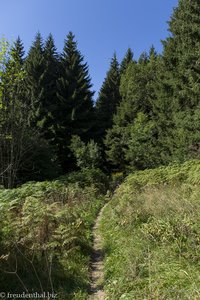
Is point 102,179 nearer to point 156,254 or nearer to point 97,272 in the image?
point 97,272

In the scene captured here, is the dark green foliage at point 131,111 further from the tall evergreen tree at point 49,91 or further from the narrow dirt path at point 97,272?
the narrow dirt path at point 97,272

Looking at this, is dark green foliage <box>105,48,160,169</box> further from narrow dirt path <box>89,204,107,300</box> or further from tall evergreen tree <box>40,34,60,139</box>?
narrow dirt path <box>89,204,107,300</box>

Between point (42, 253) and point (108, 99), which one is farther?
point (108, 99)

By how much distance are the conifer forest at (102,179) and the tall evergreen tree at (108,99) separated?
0.14 metres

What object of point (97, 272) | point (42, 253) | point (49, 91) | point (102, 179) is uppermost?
point (49, 91)

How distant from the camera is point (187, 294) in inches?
140

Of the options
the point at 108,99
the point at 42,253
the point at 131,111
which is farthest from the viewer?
the point at 108,99

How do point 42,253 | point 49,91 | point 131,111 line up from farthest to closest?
point 49,91
point 131,111
point 42,253

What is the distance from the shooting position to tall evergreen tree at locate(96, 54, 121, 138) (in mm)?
35125

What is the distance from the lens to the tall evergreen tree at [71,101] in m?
31.3

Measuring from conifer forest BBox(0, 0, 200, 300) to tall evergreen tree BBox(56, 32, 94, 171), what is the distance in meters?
0.12

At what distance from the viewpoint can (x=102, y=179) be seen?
20406 millimetres

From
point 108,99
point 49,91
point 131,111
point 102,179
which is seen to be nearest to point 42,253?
point 102,179

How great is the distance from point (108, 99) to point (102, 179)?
61.8ft
